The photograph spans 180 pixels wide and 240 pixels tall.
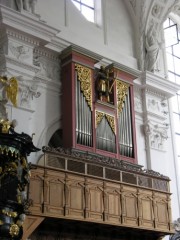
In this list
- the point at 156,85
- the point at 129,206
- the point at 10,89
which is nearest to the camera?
the point at 10,89

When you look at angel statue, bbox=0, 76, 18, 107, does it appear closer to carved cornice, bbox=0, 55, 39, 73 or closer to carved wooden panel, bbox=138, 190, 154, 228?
carved cornice, bbox=0, 55, 39, 73

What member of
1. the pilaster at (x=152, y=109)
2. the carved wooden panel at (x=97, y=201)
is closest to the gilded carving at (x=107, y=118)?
the carved wooden panel at (x=97, y=201)

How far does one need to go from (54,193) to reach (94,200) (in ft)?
3.93

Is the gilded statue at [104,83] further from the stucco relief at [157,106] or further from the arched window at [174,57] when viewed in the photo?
the arched window at [174,57]

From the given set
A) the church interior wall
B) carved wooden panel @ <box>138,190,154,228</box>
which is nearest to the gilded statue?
the church interior wall

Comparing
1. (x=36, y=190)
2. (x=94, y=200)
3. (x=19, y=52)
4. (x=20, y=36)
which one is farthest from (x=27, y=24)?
(x=94, y=200)

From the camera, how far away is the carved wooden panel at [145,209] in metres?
12.9

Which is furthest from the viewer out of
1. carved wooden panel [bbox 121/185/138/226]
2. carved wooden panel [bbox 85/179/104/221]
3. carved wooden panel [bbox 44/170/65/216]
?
carved wooden panel [bbox 121/185/138/226]

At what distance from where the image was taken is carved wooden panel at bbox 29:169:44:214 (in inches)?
426

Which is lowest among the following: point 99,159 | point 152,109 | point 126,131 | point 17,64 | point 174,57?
point 99,159

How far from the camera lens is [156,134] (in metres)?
15.7

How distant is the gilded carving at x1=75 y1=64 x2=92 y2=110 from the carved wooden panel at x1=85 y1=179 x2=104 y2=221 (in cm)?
237

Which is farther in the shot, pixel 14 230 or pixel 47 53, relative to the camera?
pixel 47 53

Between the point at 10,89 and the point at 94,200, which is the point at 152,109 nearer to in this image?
the point at 94,200
